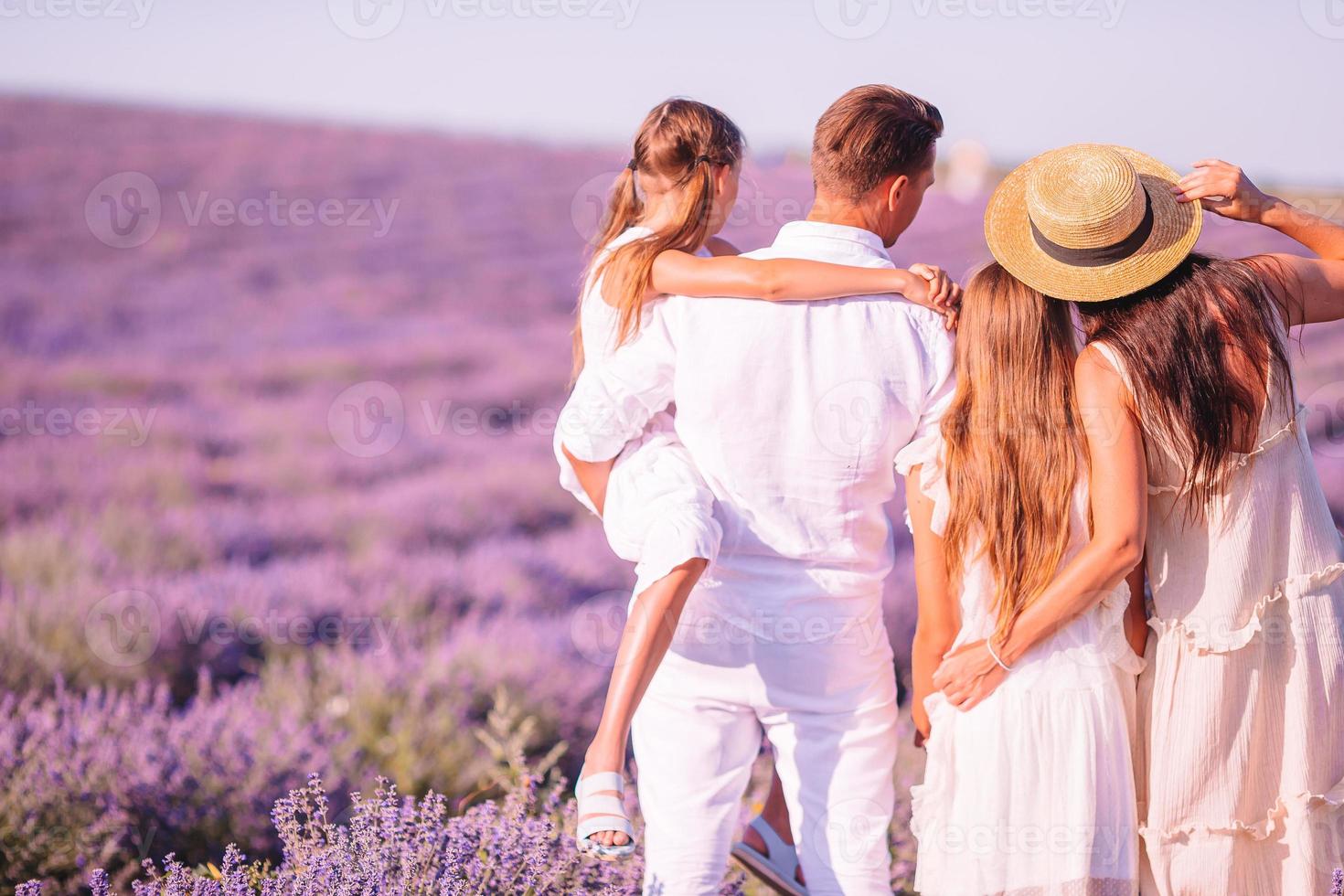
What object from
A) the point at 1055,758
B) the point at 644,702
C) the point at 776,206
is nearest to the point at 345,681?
the point at 644,702

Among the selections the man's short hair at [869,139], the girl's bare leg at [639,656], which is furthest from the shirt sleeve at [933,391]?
the girl's bare leg at [639,656]

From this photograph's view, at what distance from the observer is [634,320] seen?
6.94ft

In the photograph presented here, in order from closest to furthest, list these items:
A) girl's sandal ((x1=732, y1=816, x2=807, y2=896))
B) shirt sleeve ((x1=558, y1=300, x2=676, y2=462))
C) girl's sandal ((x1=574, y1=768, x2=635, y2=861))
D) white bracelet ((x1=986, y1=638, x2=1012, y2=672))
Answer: girl's sandal ((x1=574, y1=768, x2=635, y2=861)), white bracelet ((x1=986, y1=638, x2=1012, y2=672)), shirt sleeve ((x1=558, y1=300, x2=676, y2=462)), girl's sandal ((x1=732, y1=816, x2=807, y2=896))

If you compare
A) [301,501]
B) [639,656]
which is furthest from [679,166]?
[301,501]

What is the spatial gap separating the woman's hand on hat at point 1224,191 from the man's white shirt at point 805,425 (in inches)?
22.9

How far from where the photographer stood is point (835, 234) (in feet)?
6.49

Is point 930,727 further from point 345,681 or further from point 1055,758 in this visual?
point 345,681

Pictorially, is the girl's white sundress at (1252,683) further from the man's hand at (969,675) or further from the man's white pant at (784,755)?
the man's white pant at (784,755)

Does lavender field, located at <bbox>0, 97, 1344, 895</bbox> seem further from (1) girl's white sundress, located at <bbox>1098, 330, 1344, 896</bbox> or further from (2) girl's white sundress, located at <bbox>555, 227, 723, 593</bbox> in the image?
(1) girl's white sundress, located at <bbox>1098, 330, 1344, 896</bbox>

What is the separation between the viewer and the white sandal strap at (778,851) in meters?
2.32

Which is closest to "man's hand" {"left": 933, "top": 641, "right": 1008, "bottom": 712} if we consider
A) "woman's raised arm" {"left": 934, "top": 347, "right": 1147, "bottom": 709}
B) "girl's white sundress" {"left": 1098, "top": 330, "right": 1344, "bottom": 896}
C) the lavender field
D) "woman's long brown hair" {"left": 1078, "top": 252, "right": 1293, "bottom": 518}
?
"woman's raised arm" {"left": 934, "top": 347, "right": 1147, "bottom": 709}

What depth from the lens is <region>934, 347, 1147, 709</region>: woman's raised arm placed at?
1812 millimetres

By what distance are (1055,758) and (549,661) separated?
2479 mm

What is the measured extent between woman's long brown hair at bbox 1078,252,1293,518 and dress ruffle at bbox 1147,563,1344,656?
217mm
